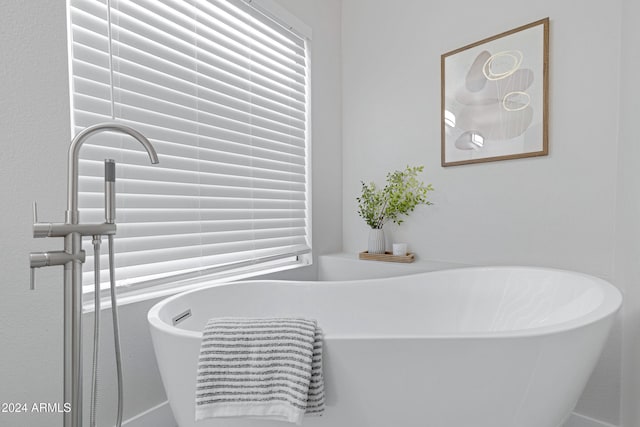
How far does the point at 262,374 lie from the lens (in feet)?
2.97

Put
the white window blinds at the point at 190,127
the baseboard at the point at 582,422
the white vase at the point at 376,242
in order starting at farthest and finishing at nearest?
1. the white vase at the point at 376,242
2. the baseboard at the point at 582,422
3. the white window blinds at the point at 190,127

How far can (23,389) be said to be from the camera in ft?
3.32

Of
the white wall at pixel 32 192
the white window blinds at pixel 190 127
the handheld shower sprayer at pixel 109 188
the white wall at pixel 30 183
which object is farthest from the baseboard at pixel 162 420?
the handheld shower sprayer at pixel 109 188

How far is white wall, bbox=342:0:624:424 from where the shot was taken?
1.54 m

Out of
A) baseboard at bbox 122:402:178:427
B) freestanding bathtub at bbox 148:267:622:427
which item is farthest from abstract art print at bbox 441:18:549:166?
baseboard at bbox 122:402:178:427

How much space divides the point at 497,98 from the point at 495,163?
1.15 feet

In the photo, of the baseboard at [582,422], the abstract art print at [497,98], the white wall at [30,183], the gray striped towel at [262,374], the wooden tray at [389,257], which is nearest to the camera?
the gray striped towel at [262,374]

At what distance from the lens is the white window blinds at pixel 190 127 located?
4.14 feet

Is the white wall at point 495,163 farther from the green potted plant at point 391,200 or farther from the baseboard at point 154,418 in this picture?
the baseboard at point 154,418

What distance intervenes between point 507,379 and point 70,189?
1181 millimetres

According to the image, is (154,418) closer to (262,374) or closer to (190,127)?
(262,374)

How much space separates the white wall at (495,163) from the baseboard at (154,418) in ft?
5.04

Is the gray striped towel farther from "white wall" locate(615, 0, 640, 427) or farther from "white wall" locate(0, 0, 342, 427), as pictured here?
"white wall" locate(615, 0, 640, 427)

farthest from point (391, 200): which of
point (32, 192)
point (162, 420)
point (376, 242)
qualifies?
point (32, 192)
